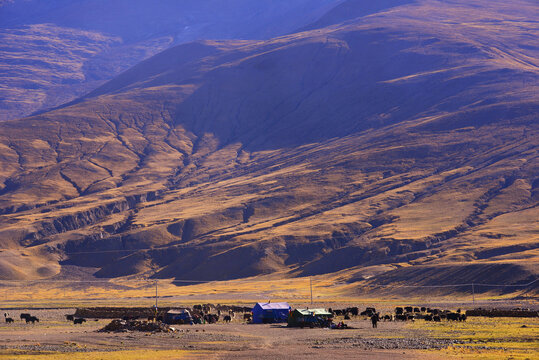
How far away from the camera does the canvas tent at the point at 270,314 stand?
58.7 meters

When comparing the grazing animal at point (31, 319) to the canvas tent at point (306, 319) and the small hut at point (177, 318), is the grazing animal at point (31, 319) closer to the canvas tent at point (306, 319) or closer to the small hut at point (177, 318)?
the small hut at point (177, 318)

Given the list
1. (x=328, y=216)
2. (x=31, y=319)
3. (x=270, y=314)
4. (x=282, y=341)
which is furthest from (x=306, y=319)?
(x=328, y=216)

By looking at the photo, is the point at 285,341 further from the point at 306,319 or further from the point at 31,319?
the point at 31,319

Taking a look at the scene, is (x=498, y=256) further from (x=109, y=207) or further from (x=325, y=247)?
(x=109, y=207)

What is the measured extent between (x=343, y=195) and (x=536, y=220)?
46530 mm

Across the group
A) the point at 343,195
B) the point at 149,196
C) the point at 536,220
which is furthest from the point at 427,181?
the point at 149,196

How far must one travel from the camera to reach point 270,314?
193ft

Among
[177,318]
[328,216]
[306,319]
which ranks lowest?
[177,318]

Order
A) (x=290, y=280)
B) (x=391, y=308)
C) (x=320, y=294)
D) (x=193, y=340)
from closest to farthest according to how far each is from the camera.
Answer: (x=193, y=340), (x=391, y=308), (x=320, y=294), (x=290, y=280)

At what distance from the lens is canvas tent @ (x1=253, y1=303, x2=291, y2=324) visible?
58.7 m

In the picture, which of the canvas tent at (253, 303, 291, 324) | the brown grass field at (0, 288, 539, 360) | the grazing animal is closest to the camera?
the brown grass field at (0, 288, 539, 360)

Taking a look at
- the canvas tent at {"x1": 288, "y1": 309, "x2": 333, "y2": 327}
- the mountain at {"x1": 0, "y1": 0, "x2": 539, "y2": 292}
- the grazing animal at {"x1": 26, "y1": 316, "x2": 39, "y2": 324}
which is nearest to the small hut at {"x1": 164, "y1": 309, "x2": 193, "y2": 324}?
the canvas tent at {"x1": 288, "y1": 309, "x2": 333, "y2": 327}

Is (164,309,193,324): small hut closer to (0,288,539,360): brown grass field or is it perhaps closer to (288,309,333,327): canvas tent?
(0,288,539,360): brown grass field

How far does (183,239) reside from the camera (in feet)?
487
